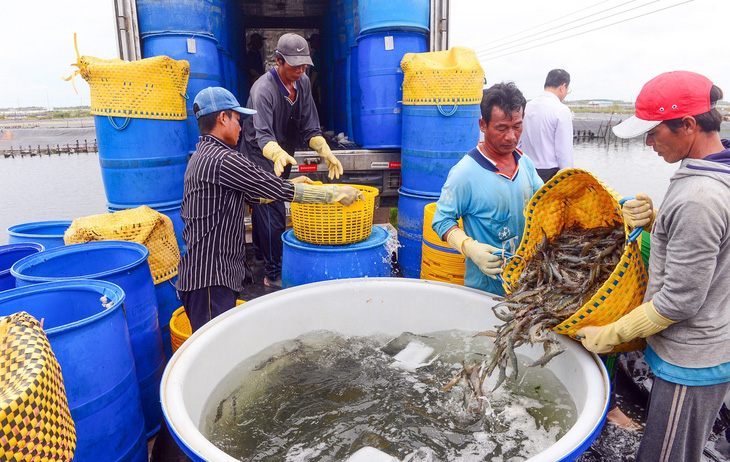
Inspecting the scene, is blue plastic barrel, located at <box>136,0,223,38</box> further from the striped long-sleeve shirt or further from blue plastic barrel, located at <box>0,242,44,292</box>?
blue plastic barrel, located at <box>0,242,44,292</box>

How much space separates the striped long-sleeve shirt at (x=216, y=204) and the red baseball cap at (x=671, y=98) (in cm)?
196

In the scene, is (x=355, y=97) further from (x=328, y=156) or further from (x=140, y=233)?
(x=140, y=233)

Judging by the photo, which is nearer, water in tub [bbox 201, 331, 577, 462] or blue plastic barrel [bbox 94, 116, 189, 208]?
A: water in tub [bbox 201, 331, 577, 462]

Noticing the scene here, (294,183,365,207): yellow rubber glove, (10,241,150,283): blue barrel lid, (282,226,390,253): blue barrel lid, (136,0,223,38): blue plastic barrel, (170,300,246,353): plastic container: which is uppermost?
(136,0,223,38): blue plastic barrel

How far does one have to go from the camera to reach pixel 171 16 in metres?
4.48

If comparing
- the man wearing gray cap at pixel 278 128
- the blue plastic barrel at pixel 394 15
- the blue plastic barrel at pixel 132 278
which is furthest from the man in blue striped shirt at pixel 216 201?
the blue plastic barrel at pixel 394 15

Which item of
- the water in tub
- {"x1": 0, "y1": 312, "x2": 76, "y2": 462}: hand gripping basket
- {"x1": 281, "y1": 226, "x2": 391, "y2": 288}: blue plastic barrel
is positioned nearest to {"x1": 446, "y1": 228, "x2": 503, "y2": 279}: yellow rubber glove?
the water in tub

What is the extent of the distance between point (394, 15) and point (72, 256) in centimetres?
389

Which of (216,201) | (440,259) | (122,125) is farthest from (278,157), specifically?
(440,259)

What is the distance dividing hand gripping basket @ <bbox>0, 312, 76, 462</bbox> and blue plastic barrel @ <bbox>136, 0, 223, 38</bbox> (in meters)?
4.07

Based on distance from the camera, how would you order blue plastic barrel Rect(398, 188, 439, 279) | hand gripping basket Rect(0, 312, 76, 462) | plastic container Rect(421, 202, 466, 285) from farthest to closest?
blue plastic barrel Rect(398, 188, 439, 279) < plastic container Rect(421, 202, 466, 285) < hand gripping basket Rect(0, 312, 76, 462)

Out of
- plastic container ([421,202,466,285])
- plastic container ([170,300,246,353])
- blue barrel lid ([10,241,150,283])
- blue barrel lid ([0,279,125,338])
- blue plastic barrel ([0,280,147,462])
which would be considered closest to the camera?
blue plastic barrel ([0,280,147,462])

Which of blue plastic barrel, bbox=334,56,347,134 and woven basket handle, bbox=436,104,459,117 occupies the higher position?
blue plastic barrel, bbox=334,56,347,134

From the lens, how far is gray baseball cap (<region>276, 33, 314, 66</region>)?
3.94 m
